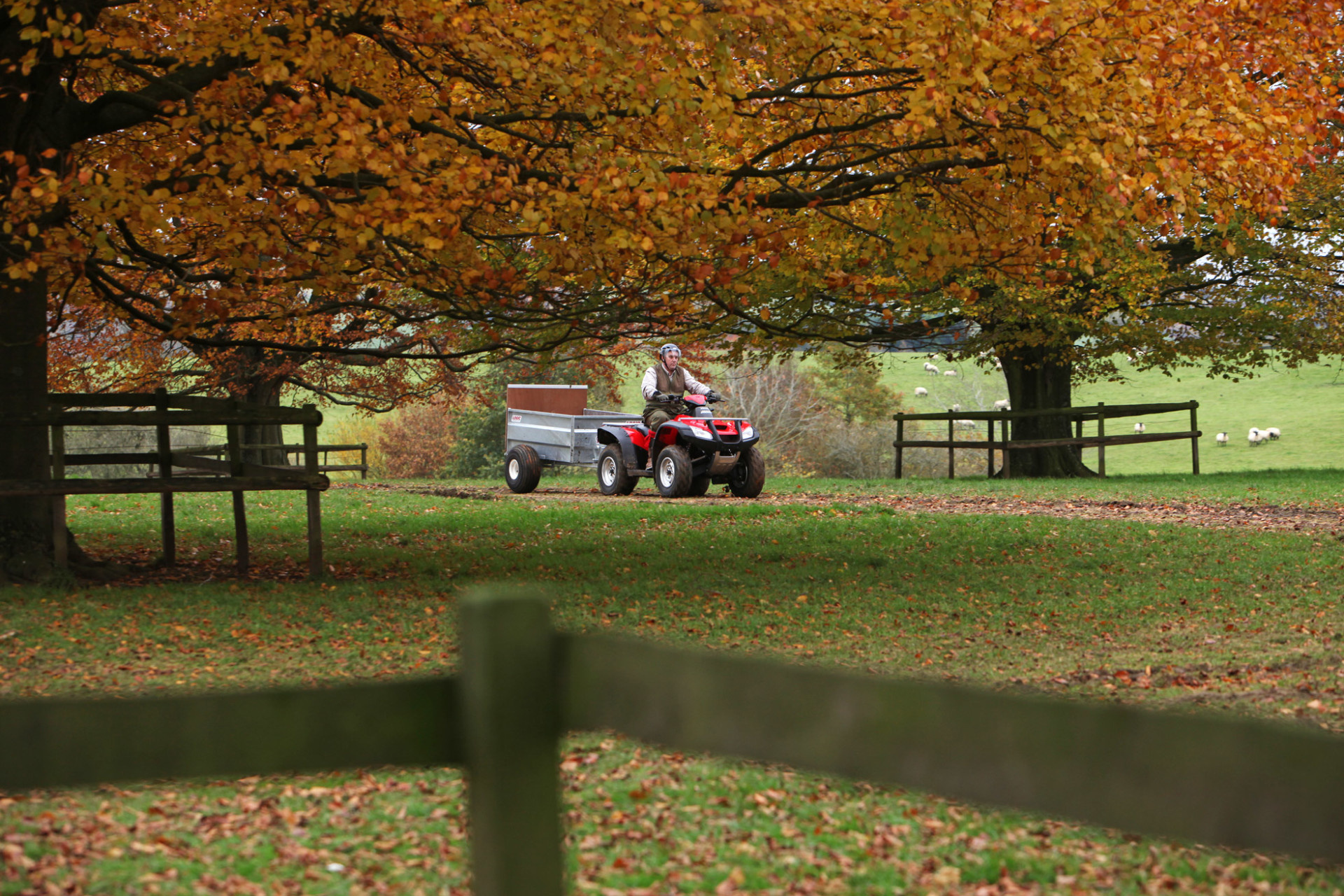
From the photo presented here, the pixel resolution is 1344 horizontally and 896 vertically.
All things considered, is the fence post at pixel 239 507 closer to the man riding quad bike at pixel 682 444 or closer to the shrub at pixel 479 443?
the man riding quad bike at pixel 682 444

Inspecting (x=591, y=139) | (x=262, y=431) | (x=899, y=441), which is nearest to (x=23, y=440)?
(x=591, y=139)

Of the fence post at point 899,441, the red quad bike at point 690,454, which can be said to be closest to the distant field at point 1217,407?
the fence post at point 899,441

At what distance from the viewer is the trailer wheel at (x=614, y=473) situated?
18.0 meters

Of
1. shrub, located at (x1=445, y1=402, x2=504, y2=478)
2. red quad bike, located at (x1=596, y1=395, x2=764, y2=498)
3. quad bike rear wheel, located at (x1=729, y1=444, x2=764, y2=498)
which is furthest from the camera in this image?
shrub, located at (x1=445, y1=402, x2=504, y2=478)

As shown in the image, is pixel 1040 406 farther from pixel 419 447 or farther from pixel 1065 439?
pixel 419 447

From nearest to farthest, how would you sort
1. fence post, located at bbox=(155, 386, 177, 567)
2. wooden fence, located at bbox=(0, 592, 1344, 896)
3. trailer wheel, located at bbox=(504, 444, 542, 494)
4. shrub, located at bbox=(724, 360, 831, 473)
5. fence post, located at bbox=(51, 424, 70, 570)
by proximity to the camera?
wooden fence, located at bbox=(0, 592, 1344, 896) → fence post, located at bbox=(51, 424, 70, 570) → fence post, located at bbox=(155, 386, 177, 567) → trailer wheel, located at bbox=(504, 444, 542, 494) → shrub, located at bbox=(724, 360, 831, 473)

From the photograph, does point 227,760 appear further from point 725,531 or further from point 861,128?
point 725,531

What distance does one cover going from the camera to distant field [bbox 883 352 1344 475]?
45.8 metres

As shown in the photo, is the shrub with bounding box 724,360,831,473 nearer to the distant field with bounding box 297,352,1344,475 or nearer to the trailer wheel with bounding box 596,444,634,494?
the distant field with bounding box 297,352,1344,475

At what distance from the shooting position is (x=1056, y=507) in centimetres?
1638

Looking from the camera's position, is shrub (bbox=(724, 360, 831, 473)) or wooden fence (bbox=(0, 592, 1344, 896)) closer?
wooden fence (bbox=(0, 592, 1344, 896))

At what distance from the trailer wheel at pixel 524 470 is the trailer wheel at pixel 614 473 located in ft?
5.89

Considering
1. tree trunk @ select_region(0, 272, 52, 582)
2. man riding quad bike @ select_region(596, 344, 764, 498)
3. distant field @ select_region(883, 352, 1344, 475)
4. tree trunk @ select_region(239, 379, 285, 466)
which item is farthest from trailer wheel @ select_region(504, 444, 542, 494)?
distant field @ select_region(883, 352, 1344, 475)

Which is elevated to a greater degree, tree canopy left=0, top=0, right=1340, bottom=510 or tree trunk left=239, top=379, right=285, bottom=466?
tree canopy left=0, top=0, right=1340, bottom=510
